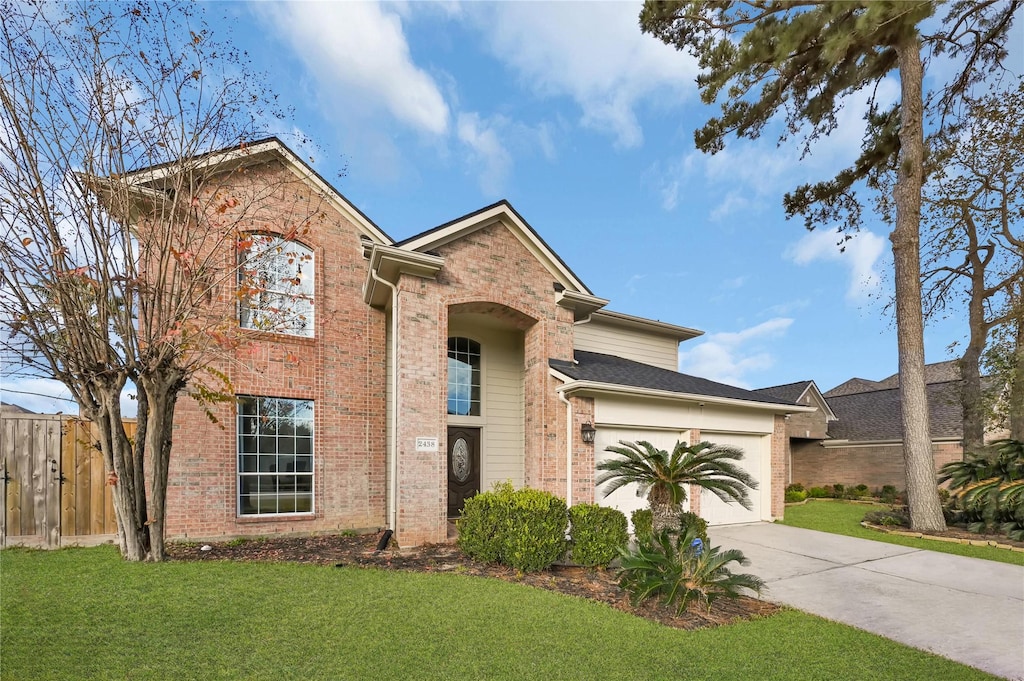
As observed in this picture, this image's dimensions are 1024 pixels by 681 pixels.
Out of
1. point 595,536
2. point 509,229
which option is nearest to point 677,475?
point 595,536

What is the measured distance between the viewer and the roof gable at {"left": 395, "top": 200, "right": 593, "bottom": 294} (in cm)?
935

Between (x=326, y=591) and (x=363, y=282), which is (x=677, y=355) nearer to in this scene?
(x=363, y=282)

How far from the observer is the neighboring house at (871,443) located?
19.3m

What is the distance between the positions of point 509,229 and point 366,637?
783cm

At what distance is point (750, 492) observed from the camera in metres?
12.6

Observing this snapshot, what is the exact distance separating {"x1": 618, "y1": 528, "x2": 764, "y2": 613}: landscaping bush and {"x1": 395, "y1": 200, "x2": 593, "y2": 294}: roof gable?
6073mm

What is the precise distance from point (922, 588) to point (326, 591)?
7725mm

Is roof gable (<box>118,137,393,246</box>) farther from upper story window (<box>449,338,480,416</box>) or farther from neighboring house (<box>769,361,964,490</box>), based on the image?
neighboring house (<box>769,361,964,490</box>)

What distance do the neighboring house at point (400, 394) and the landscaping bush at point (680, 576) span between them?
3.55 meters

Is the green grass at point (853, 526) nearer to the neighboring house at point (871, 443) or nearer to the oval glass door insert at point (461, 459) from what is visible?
the neighboring house at point (871, 443)

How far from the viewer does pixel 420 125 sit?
10.9 m

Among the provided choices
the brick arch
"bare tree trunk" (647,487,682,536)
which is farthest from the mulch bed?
the brick arch

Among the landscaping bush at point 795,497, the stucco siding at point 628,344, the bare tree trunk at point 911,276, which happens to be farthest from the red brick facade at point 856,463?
the stucco siding at point 628,344

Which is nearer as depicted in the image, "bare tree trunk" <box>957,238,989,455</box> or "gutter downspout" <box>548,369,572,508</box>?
"gutter downspout" <box>548,369,572,508</box>
